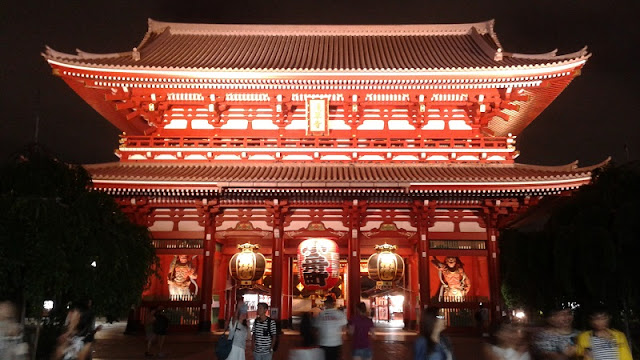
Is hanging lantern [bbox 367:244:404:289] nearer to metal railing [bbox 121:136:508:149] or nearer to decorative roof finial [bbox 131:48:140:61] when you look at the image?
metal railing [bbox 121:136:508:149]

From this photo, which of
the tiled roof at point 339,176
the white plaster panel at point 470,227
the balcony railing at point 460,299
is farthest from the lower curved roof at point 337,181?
the balcony railing at point 460,299

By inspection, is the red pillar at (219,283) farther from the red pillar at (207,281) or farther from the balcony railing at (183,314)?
the balcony railing at (183,314)

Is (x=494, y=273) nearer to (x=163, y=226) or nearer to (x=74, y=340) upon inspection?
(x=163, y=226)

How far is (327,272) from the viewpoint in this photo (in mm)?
17984

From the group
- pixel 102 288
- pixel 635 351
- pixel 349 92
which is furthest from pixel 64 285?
pixel 349 92

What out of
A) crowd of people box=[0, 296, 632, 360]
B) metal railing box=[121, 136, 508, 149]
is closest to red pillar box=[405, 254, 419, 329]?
metal railing box=[121, 136, 508, 149]

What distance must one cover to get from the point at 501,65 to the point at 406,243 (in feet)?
26.2

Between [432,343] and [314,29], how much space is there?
22902mm

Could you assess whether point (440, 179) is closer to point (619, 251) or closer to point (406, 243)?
point (406, 243)

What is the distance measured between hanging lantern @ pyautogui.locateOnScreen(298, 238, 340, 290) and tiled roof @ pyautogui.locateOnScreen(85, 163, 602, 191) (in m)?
2.24

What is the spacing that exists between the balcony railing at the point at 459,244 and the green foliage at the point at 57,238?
462 inches

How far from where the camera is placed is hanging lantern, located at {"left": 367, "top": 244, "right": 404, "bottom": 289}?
61.1 feet

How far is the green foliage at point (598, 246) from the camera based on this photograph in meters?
9.77

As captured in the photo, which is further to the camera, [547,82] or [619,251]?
[547,82]
